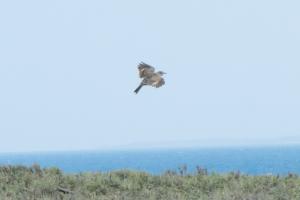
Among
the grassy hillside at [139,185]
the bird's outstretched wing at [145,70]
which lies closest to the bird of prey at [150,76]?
the bird's outstretched wing at [145,70]

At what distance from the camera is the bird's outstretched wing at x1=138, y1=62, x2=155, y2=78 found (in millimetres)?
16688

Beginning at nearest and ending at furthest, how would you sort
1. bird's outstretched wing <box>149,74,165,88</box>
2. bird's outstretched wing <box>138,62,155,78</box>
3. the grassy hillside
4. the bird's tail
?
the bird's tail < bird's outstretched wing <box>149,74,165,88</box> < bird's outstretched wing <box>138,62,155,78</box> < the grassy hillside

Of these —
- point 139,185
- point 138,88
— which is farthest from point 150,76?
point 139,185

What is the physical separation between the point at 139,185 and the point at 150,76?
11.8ft

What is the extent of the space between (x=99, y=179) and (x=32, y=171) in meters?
2.36

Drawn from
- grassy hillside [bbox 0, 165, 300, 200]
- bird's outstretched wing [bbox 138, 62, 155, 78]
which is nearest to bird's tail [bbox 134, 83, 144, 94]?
bird's outstretched wing [bbox 138, 62, 155, 78]

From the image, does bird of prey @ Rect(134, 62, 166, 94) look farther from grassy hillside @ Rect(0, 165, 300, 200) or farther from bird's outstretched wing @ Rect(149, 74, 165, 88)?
grassy hillside @ Rect(0, 165, 300, 200)

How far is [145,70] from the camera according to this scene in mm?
16844

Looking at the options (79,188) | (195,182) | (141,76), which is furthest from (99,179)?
(141,76)

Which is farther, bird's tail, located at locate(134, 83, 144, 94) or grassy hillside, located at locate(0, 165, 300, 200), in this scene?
grassy hillside, located at locate(0, 165, 300, 200)

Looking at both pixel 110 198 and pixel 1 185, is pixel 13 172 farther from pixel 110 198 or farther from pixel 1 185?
pixel 110 198

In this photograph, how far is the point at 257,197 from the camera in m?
16.9

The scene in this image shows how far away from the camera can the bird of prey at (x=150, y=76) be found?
1625cm

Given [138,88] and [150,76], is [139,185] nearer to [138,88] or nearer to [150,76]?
[150,76]
